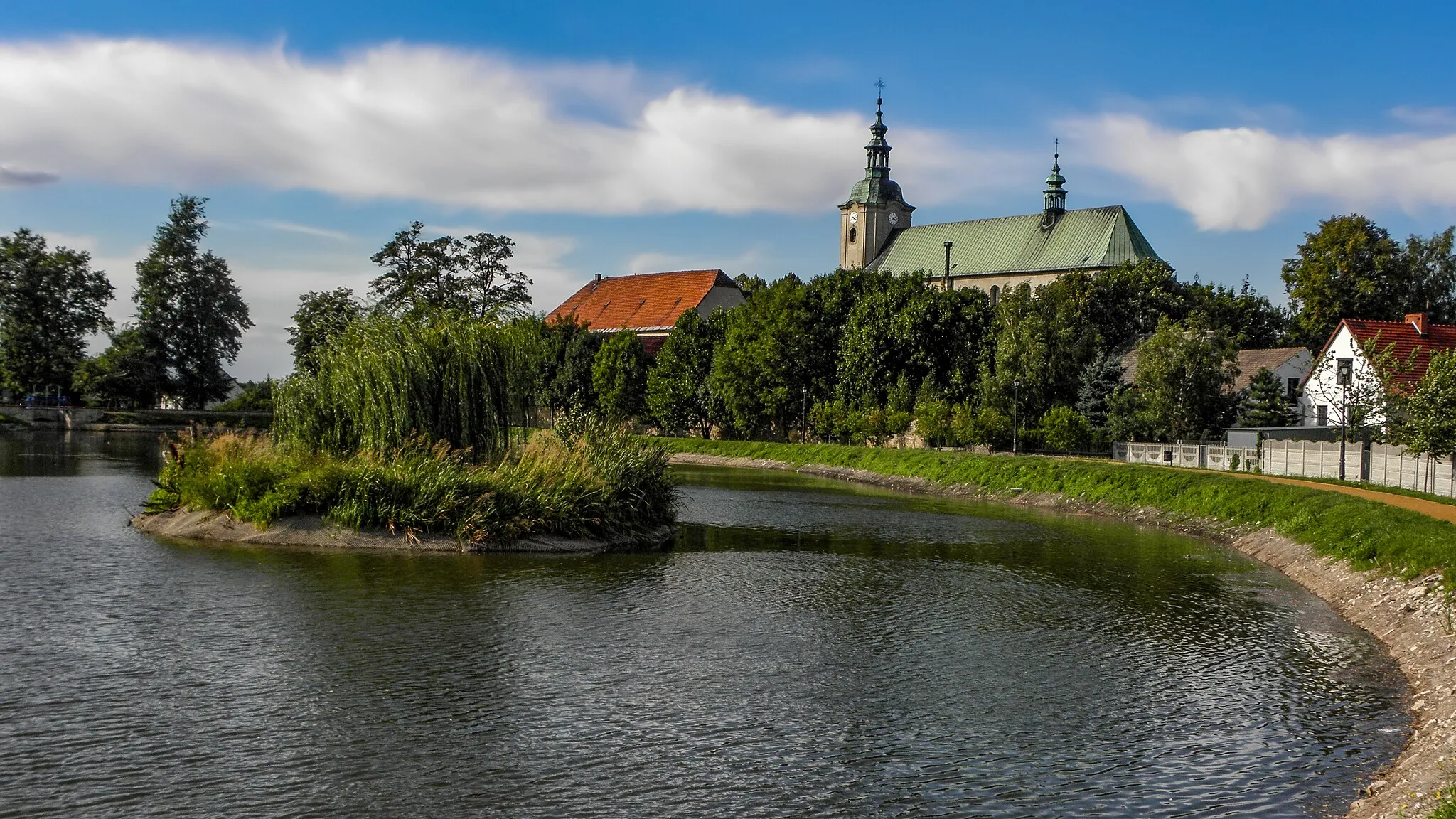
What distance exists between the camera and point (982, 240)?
386 feet

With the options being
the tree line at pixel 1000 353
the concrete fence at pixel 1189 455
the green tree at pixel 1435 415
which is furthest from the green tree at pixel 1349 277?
the green tree at pixel 1435 415

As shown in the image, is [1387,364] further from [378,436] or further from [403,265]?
[403,265]

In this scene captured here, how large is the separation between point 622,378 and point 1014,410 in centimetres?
3392

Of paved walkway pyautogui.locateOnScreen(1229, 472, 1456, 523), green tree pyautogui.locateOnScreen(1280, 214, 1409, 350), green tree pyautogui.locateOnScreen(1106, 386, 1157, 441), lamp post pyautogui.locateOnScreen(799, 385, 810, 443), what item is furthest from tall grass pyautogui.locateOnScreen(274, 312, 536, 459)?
green tree pyautogui.locateOnScreen(1280, 214, 1409, 350)

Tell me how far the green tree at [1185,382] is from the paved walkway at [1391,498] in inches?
602

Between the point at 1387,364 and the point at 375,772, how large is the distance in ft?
144

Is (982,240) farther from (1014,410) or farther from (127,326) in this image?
(127,326)

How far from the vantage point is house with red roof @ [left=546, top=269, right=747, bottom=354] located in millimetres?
117125

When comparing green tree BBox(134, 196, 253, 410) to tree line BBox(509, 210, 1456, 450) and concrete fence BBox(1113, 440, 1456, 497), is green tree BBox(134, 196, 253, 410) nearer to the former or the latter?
tree line BBox(509, 210, 1456, 450)

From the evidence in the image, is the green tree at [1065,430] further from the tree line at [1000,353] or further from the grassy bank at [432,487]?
the grassy bank at [432,487]

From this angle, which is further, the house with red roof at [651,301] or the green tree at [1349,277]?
the house with red roof at [651,301]

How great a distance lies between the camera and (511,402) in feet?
105

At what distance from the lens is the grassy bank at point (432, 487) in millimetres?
26016

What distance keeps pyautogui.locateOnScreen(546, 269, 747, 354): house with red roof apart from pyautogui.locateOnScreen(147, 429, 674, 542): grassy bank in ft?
267
